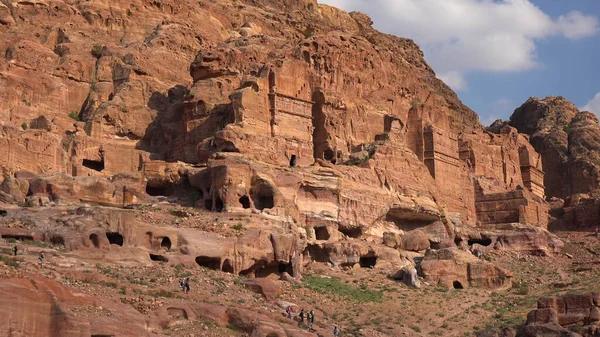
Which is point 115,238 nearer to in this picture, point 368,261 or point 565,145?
point 368,261

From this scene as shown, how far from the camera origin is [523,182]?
94562mm

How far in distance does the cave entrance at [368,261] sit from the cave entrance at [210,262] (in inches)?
475

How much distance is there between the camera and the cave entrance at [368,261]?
68.3 m

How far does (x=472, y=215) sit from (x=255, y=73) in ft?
63.9

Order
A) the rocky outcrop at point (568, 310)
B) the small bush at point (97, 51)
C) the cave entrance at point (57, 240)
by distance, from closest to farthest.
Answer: the rocky outcrop at point (568, 310), the cave entrance at point (57, 240), the small bush at point (97, 51)

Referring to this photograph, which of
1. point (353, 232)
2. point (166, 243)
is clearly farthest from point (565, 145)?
point (166, 243)

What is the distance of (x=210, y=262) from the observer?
192 feet

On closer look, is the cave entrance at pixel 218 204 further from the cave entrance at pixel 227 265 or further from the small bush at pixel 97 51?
the small bush at pixel 97 51

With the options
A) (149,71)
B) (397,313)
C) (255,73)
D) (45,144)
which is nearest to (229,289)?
(397,313)

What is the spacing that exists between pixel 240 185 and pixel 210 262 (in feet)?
24.4

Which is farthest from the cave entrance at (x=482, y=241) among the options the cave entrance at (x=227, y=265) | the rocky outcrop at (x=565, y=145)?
the cave entrance at (x=227, y=265)

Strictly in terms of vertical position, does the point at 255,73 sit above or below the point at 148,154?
above

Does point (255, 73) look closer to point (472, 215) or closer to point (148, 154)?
A: point (148, 154)

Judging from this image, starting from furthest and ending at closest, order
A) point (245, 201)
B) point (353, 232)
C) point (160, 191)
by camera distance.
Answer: point (353, 232) → point (160, 191) → point (245, 201)
